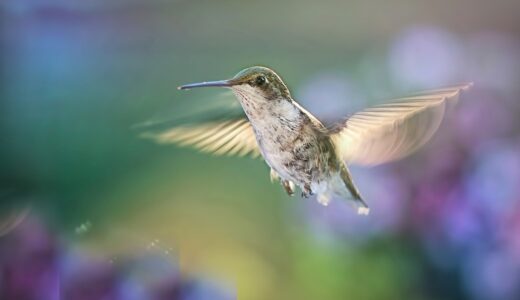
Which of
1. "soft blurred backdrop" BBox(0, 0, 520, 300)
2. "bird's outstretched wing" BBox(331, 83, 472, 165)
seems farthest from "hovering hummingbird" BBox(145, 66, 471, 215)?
"soft blurred backdrop" BBox(0, 0, 520, 300)

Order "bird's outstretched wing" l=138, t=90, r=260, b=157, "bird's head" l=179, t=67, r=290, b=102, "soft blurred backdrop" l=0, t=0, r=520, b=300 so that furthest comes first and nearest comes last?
"soft blurred backdrop" l=0, t=0, r=520, b=300 < "bird's outstretched wing" l=138, t=90, r=260, b=157 < "bird's head" l=179, t=67, r=290, b=102

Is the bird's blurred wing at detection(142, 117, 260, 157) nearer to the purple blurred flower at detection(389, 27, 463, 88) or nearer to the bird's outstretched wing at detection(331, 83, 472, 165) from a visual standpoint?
the bird's outstretched wing at detection(331, 83, 472, 165)

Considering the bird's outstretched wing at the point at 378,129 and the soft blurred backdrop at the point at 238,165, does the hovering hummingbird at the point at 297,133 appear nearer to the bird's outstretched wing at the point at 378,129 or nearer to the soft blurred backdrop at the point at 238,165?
the bird's outstretched wing at the point at 378,129

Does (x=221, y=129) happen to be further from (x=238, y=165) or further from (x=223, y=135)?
(x=238, y=165)

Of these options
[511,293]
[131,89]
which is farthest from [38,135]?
[511,293]

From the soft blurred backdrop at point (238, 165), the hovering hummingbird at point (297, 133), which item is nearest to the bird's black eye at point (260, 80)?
the hovering hummingbird at point (297, 133)

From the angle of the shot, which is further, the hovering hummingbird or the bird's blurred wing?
the bird's blurred wing
